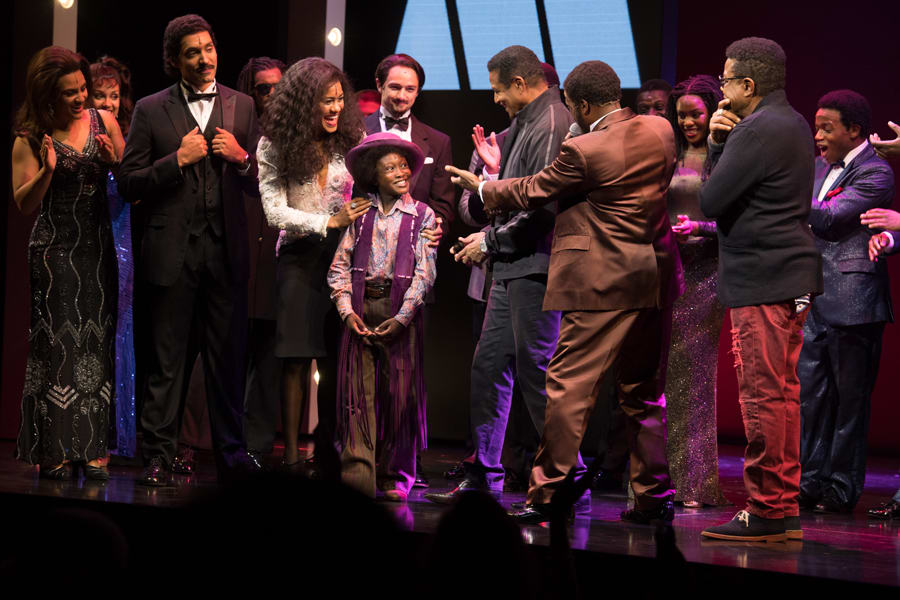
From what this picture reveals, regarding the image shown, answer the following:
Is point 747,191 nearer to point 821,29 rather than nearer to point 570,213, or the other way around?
point 570,213

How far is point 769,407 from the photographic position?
3596 millimetres

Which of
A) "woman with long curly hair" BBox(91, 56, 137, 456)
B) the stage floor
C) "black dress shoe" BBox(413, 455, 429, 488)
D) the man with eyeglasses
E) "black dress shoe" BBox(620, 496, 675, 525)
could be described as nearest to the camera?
the stage floor

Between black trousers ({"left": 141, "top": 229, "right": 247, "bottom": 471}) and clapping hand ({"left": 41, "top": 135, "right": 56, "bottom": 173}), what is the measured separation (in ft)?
2.12

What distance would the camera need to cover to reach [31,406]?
4527 mm

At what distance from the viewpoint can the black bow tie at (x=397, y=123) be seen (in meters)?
5.17

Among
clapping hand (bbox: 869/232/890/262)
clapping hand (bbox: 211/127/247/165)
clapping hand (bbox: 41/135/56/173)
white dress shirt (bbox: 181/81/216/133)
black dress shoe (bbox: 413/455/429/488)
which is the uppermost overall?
white dress shirt (bbox: 181/81/216/133)

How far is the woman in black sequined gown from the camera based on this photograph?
14.7ft

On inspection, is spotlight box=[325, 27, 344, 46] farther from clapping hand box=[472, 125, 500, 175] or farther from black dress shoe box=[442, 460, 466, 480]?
black dress shoe box=[442, 460, 466, 480]

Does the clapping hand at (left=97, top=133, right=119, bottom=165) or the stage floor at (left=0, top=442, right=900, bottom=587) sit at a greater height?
the clapping hand at (left=97, top=133, right=119, bottom=165)

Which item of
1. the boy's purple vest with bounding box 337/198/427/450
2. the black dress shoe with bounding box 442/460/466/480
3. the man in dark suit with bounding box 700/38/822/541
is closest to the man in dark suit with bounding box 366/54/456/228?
the boy's purple vest with bounding box 337/198/427/450

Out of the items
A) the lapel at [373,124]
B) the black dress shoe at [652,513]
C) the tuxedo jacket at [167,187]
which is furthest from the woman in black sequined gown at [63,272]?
the black dress shoe at [652,513]

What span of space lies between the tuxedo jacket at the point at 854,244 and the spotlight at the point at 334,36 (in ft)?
10.4

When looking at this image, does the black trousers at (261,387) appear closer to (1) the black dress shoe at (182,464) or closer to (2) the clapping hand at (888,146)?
(1) the black dress shoe at (182,464)

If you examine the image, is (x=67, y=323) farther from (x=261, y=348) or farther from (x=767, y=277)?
(x=767, y=277)
